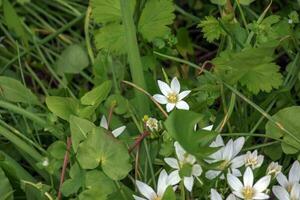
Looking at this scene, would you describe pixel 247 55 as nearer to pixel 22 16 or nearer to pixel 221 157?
pixel 221 157

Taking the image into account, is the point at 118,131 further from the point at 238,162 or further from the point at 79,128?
the point at 238,162

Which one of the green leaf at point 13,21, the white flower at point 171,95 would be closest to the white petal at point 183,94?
the white flower at point 171,95

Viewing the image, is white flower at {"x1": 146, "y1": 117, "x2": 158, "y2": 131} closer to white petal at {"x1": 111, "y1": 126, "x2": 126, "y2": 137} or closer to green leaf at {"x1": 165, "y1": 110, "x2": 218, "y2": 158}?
white petal at {"x1": 111, "y1": 126, "x2": 126, "y2": 137}

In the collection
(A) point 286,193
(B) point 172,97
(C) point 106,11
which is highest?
(C) point 106,11

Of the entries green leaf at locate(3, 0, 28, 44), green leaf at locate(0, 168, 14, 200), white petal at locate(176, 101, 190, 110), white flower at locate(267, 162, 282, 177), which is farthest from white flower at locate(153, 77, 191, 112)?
green leaf at locate(3, 0, 28, 44)

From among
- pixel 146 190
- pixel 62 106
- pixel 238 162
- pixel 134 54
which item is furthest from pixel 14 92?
pixel 238 162

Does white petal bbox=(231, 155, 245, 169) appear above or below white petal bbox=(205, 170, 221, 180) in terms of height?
above
